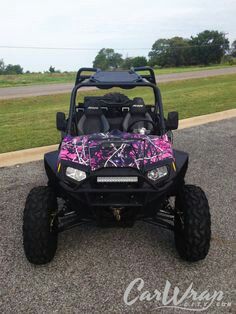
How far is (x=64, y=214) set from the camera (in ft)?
14.4

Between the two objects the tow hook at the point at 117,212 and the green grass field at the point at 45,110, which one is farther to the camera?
the green grass field at the point at 45,110

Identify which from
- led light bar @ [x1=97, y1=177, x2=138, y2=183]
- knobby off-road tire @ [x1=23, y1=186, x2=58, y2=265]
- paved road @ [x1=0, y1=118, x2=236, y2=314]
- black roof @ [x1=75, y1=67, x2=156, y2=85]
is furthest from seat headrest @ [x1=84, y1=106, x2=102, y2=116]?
led light bar @ [x1=97, y1=177, x2=138, y2=183]

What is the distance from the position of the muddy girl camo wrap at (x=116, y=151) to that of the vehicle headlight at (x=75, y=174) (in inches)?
3.2

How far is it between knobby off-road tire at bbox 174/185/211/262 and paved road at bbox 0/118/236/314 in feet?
0.60

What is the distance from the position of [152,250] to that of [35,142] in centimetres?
501

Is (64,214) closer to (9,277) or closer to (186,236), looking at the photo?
(9,277)

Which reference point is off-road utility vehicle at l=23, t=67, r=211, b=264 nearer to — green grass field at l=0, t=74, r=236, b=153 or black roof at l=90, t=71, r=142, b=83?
black roof at l=90, t=71, r=142, b=83

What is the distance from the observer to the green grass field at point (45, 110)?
905 cm

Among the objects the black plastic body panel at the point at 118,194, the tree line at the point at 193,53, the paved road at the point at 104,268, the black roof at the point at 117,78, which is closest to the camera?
the paved road at the point at 104,268

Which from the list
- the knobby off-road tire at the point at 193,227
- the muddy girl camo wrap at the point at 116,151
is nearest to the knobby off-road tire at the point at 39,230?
the muddy girl camo wrap at the point at 116,151

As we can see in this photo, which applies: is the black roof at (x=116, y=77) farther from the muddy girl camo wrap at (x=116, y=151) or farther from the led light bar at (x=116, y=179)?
the led light bar at (x=116, y=179)

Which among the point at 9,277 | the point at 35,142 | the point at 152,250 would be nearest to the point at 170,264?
the point at 152,250

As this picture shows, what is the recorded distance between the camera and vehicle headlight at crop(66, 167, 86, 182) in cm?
389

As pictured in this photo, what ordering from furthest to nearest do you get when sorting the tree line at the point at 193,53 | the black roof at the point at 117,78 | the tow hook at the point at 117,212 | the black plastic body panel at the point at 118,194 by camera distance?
the tree line at the point at 193,53 < the black roof at the point at 117,78 < the tow hook at the point at 117,212 < the black plastic body panel at the point at 118,194
